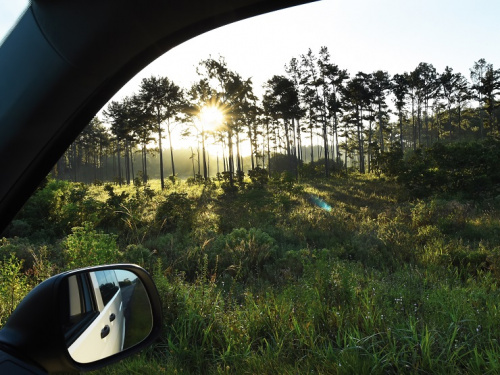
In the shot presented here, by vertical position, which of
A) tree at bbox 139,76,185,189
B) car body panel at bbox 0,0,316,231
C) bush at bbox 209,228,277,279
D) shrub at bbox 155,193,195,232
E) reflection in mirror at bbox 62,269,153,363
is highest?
tree at bbox 139,76,185,189

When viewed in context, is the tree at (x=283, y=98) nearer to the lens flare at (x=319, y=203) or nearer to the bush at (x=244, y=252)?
the lens flare at (x=319, y=203)

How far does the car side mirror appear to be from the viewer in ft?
2.54

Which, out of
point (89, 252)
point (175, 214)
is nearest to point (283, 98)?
point (175, 214)

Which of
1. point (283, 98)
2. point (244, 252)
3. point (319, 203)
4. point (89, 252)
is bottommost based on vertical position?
point (244, 252)

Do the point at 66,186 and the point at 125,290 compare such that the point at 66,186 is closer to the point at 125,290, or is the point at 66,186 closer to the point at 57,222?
the point at 57,222

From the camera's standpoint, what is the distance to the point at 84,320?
114cm

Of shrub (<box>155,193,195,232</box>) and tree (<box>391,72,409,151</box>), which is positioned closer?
shrub (<box>155,193,195,232</box>)

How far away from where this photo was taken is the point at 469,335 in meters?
2.96

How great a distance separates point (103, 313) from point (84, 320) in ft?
0.55

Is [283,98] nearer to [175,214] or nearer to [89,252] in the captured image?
[175,214]

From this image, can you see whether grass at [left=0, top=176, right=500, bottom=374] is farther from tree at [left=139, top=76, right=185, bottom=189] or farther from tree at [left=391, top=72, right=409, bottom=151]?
tree at [left=391, top=72, right=409, bottom=151]

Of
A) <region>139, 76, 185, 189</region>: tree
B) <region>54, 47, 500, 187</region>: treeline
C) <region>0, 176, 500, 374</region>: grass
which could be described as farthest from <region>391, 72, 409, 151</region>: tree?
<region>0, 176, 500, 374</region>: grass

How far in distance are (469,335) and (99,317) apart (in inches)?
126

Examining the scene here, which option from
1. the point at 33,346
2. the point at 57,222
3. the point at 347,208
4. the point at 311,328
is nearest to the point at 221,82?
the point at 347,208
